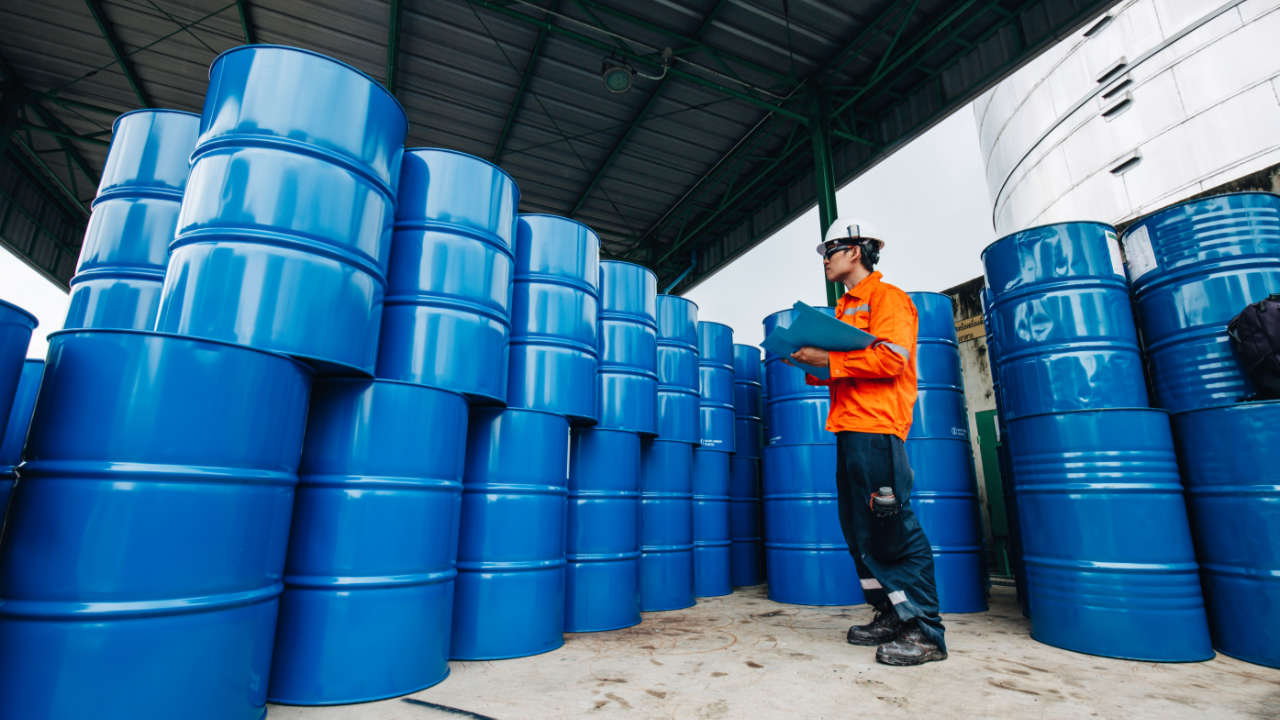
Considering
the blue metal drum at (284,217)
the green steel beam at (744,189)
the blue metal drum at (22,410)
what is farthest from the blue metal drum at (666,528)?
the green steel beam at (744,189)

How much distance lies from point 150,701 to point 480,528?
1251 mm

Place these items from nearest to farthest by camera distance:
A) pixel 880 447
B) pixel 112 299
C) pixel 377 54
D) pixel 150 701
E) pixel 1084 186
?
1. pixel 150 701
2. pixel 880 447
3. pixel 112 299
4. pixel 377 54
5. pixel 1084 186

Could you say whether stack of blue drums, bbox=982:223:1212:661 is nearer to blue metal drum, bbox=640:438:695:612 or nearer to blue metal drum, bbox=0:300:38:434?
blue metal drum, bbox=640:438:695:612

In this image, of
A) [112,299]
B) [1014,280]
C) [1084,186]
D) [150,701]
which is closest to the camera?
[150,701]

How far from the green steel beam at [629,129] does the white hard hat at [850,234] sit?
4.70 meters

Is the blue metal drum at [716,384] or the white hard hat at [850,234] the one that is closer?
the white hard hat at [850,234]

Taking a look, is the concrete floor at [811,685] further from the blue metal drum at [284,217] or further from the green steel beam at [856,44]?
the green steel beam at [856,44]

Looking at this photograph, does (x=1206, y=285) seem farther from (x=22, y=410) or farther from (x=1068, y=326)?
(x=22, y=410)

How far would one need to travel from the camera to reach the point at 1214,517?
2604 mm

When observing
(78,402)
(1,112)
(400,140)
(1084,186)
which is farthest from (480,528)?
(1084,186)

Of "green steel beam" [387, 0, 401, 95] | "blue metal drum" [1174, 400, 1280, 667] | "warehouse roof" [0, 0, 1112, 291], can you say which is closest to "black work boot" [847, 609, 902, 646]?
"blue metal drum" [1174, 400, 1280, 667]

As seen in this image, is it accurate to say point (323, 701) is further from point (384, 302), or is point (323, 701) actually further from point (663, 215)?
point (663, 215)

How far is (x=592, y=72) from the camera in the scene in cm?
757

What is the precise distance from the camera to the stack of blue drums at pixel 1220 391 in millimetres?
2441
